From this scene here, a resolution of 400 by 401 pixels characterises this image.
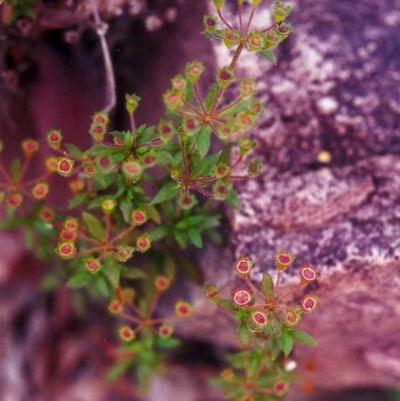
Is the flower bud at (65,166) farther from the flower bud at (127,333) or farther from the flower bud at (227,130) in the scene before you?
the flower bud at (127,333)

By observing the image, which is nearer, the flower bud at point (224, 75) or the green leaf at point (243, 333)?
the flower bud at point (224, 75)

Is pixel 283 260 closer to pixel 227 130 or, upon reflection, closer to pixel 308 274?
pixel 308 274

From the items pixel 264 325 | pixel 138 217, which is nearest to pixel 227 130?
pixel 138 217

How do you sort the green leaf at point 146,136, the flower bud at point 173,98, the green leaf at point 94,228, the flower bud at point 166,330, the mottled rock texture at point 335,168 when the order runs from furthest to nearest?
the flower bud at point 166,330, the mottled rock texture at point 335,168, the green leaf at point 94,228, the green leaf at point 146,136, the flower bud at point 173,98

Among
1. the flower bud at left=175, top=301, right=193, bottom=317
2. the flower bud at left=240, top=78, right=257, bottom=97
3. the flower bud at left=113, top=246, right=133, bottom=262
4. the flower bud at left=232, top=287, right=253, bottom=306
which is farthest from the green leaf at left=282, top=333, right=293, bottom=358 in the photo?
the flower bud at left=240, top=78, right=257, bottom=97

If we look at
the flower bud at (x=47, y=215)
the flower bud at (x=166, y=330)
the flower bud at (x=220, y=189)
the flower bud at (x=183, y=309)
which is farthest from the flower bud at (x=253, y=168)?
the flower bud at (x=47, y=215)

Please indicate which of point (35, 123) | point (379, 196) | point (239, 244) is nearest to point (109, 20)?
point (35, 123)

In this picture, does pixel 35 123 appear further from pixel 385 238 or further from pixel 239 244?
pixel 385 238

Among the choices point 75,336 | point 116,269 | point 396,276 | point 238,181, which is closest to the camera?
point 116,269

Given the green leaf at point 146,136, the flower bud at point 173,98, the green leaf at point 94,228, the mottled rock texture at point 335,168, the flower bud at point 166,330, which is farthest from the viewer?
the flower bud at point 166,330
